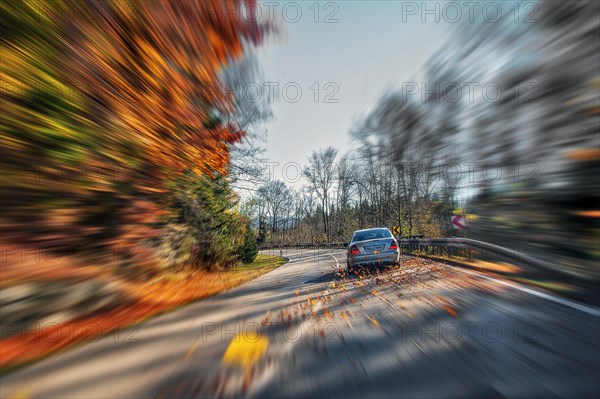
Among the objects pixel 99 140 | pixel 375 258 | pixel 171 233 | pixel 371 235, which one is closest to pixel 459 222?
pixel 371 235

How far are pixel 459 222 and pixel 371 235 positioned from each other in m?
6.25

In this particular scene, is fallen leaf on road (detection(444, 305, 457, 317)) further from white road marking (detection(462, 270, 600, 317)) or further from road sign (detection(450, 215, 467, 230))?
road sign (detection(450, 215, 467, 230))

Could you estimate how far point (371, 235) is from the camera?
1082 centimetres

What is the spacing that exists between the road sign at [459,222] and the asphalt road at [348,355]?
944 centimetres

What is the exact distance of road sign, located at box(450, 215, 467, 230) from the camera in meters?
14.4

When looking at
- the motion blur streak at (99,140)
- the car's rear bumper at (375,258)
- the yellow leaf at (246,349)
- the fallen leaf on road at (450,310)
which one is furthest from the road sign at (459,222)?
the yellow leaf at (246,349)

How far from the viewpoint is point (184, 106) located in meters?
7.02

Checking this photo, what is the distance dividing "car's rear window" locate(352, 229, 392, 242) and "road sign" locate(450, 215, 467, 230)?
17.9 ft

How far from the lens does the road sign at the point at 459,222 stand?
1436 cm

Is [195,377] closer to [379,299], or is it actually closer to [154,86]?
[379,299]

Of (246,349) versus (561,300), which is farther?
(561,300)

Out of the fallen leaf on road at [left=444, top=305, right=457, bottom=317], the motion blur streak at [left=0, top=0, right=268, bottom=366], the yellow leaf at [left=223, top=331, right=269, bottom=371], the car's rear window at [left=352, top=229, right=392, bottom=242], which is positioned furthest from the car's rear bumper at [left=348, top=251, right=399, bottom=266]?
the yellow leaf at [left=223, top=331, right=269, bottom=371]

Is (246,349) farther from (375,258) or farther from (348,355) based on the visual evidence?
(375,258)

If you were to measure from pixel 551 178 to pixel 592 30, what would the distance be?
2.49 m
